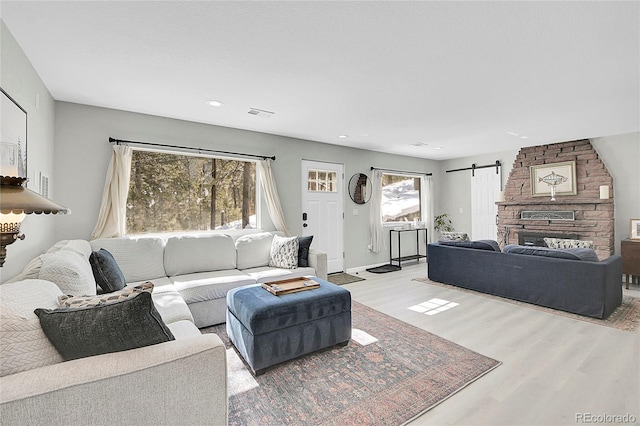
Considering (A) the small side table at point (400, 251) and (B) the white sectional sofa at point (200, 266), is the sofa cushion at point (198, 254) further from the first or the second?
(A) the small side table at point (400, 251)

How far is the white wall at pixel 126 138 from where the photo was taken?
3.24 m

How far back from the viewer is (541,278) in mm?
3498

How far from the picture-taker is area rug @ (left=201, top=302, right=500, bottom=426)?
5.68 ft

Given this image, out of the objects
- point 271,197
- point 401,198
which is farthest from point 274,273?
point 401,198

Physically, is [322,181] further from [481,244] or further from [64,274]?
[64,274]

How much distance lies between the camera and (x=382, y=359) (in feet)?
7.70

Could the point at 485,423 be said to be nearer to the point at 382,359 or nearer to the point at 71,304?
the point at 382,359

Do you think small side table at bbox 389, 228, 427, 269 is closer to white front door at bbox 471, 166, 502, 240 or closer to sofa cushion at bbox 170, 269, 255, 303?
white front door at bbox 471, 166, 502, 240

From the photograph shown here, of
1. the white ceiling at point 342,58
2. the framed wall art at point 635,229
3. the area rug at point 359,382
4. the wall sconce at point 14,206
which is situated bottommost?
the area rug at point 359,382

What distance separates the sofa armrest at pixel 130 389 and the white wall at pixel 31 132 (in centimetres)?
151

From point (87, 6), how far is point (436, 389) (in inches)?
126

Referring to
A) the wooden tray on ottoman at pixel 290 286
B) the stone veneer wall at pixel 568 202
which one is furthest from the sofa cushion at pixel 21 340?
the stone veneer wall at pixel 568 202

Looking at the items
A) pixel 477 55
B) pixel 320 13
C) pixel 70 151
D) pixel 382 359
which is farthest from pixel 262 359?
pixel 70 151

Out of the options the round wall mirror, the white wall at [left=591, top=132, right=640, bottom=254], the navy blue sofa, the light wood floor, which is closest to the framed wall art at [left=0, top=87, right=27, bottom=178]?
the light wood floor
